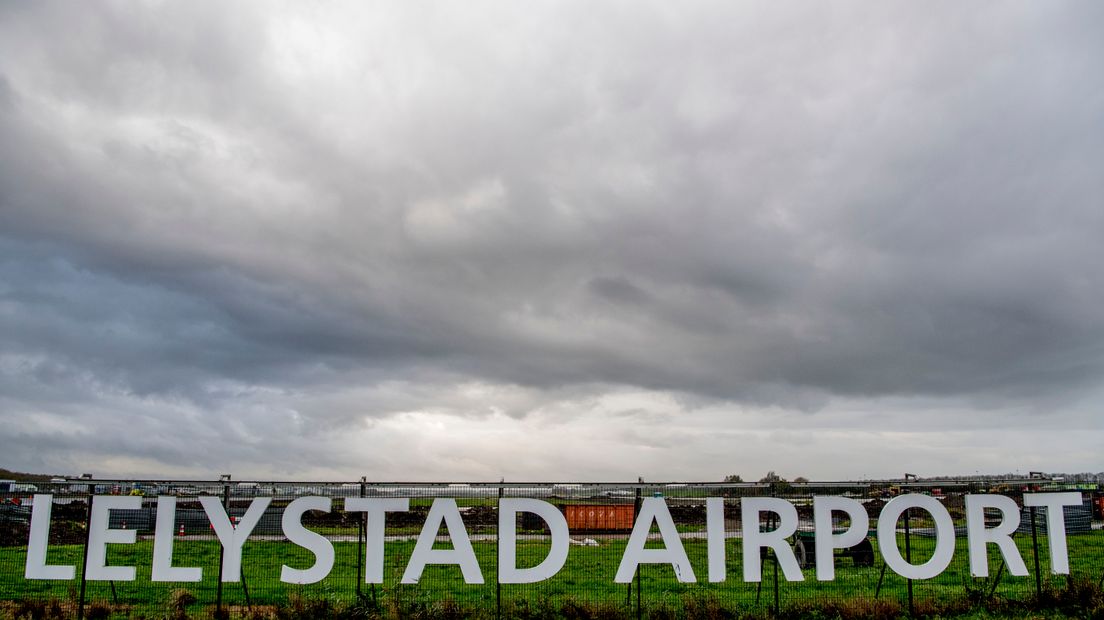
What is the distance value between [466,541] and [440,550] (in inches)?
31.1

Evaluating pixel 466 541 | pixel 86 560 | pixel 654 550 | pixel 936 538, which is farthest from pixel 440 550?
pixel 936 538

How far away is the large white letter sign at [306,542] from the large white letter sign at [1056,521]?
619 inches

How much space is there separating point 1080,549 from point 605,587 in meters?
15.0

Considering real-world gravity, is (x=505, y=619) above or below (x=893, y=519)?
below

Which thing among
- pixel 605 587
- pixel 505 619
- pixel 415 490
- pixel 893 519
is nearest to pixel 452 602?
pixel 505 619

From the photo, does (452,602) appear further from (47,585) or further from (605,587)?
(47,585)

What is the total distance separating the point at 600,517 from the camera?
74.3 ft

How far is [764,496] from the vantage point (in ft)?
60.4

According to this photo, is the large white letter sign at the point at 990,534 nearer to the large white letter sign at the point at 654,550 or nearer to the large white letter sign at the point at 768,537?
the large white letter sign at the point at 768,537

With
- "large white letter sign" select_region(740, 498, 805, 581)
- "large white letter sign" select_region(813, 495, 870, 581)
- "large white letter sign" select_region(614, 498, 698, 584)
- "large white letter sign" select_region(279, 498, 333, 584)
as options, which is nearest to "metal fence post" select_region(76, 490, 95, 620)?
"large white letter sign" select_region(279, 498, 333, 584)

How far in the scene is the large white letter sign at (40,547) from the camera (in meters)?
17.3

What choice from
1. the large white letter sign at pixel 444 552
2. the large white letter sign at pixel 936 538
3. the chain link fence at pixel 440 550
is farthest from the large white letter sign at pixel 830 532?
the large white letter sign at pixel 444 552

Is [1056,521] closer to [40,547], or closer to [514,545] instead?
[514,545]

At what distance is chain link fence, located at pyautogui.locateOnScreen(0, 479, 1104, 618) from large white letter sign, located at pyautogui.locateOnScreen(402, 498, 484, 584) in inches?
1.2
